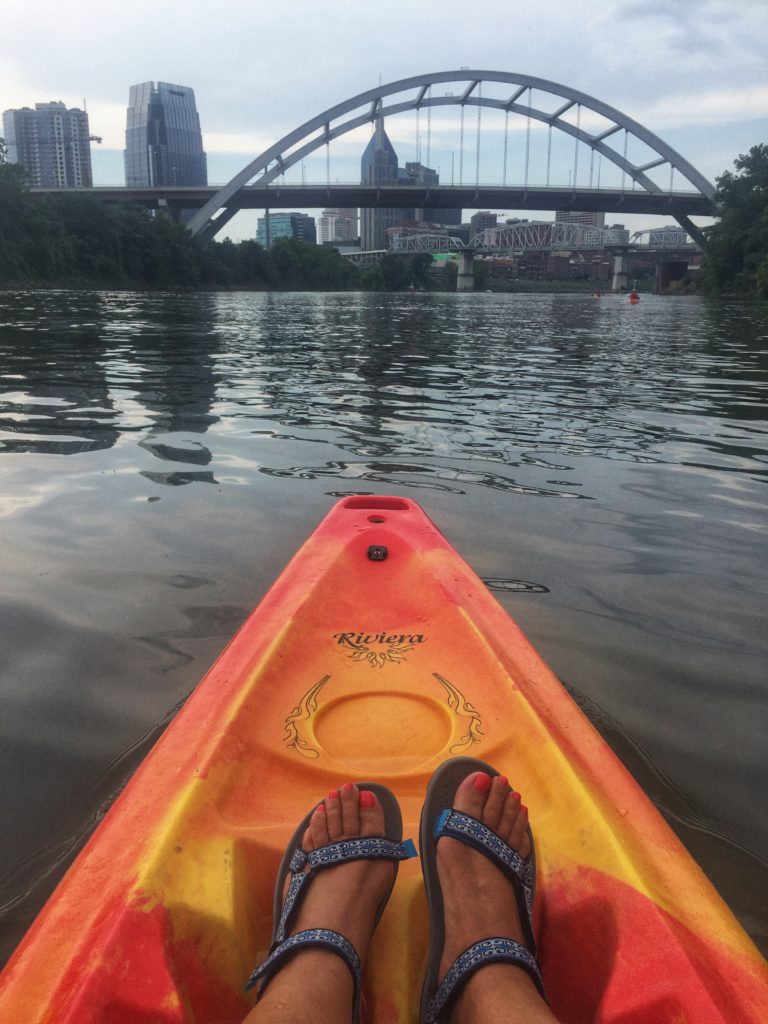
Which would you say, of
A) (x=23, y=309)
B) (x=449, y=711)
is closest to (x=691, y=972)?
(x=449, y=711)

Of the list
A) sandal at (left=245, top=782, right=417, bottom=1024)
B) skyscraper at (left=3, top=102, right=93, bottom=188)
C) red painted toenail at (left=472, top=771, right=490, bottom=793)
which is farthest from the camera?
skyscraper at (left=3, top=102, right=93, bottom=188)

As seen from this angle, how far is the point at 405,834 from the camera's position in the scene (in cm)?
165

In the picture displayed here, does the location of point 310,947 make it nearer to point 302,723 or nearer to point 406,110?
point 302,723

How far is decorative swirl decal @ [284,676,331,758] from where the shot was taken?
1.81m

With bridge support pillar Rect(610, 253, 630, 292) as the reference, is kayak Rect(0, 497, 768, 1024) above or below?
below

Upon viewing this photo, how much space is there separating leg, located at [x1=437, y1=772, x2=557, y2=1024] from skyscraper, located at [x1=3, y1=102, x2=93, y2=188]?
451ft

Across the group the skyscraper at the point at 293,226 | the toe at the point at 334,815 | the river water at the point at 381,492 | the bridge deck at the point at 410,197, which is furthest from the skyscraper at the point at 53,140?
the toe at the point at 334,815

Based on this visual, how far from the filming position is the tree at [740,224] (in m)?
42.6

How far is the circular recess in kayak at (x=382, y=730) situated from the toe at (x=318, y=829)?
0.69ft

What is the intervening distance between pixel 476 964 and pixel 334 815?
426mm

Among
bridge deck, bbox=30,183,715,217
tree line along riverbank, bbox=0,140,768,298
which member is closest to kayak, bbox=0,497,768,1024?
tree line along riverbank, bbox=0,140,768,298

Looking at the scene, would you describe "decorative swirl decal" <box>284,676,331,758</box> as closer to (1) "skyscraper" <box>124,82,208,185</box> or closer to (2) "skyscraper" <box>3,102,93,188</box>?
(2) "skyscraper" <box>3,102,93,188</box>

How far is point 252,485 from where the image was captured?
15.4 feet

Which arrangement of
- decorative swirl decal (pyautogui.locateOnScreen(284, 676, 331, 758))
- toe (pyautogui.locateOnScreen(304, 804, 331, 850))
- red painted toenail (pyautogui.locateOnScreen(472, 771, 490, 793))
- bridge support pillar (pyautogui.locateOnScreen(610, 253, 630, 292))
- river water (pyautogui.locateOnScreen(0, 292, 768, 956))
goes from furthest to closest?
1. bridge support pillar (pyautogui.locateOnScreen(610, 253, 630, 292))
2. river water (pyautogui.locateOnScreen(0, 292, 768, 956))
3. decorative swirl decal (pyautogui.locateOnScreen(284, 676, 331, 758))
4. red painted toenail (pyautogui.locateOnScreen(472, 771, 490, 793))
5. toe (pyautogui.locateOnScreen(304, 804, 331, 850))
